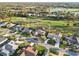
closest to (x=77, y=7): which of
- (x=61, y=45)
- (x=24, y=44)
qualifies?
(x=61, y=45)

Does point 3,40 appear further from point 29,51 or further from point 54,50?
point 54,50

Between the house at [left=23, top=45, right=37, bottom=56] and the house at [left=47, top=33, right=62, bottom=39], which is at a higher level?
the house at [left=47, top=33, right=62, bottom=39]

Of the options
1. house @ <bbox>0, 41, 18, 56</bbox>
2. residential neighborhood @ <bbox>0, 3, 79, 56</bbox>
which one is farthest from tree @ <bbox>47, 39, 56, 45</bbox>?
house @ <bbox>0, 41, 18, 56</bbox>

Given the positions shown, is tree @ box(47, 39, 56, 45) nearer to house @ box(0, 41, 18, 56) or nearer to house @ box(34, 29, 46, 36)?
house @ box(34, 29, 46, 36)

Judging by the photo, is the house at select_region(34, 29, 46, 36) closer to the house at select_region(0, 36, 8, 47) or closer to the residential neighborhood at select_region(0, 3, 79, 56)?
the residential neighborhood at select_region(0, 3, 79, 56)

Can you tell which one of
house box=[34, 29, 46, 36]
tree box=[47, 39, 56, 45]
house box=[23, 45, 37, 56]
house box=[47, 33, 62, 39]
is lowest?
house box=[23, 45, 37, 56]

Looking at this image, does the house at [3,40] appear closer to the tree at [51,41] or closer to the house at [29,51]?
the house at [29,51]

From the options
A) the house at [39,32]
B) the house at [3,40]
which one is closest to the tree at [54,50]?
the house at [39,32]

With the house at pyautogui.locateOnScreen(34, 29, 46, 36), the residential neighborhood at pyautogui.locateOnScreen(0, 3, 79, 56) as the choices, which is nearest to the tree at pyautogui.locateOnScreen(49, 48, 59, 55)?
the residential neighborhood at pyautogui.locateOnScreen(0, 3, 79, 56)

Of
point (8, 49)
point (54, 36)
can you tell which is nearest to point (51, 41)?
point (54, 36)

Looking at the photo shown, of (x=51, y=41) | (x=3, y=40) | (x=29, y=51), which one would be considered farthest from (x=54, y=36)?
(x=3, y=40)

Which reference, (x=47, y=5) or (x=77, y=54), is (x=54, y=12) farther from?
(x=77, y=54)
